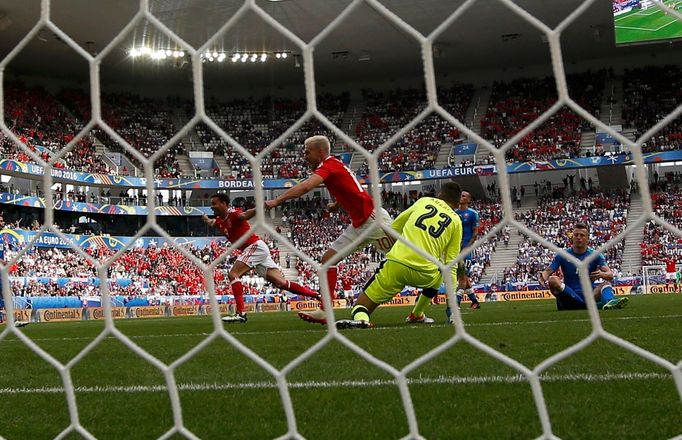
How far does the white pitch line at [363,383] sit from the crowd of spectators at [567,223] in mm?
15981

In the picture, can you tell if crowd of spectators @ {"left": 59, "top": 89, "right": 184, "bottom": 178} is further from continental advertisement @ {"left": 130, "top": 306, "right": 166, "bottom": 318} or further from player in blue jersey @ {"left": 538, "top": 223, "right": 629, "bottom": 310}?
player in blue jersey @ {"left": 538, "top": 223, "right": 629, "bottom": 310}

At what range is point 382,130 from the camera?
29812 millimetres

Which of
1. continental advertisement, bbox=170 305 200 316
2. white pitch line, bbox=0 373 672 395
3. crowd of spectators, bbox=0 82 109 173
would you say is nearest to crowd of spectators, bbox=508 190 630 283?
continental advertisement, bbox=170 305 200 316

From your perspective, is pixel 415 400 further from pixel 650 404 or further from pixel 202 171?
pixel 202 171

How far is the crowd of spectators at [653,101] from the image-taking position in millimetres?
24922

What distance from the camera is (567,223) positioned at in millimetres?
23031

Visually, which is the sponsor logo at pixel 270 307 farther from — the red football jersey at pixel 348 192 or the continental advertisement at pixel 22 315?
the red football jersey at pixel 348 192

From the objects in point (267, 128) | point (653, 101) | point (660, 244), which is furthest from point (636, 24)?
point (267, 128)

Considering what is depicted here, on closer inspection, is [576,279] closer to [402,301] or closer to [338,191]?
[338,191]

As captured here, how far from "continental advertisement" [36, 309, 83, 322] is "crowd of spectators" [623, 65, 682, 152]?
55.5 feet

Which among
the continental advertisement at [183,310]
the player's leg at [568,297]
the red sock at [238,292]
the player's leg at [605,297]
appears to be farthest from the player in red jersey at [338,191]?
the continental advertisement at [183,310]

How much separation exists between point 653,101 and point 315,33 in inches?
482

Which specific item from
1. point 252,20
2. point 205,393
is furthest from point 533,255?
point 205,393

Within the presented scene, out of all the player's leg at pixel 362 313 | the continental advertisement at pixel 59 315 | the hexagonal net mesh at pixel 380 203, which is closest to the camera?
the hexagonal net mesh at pixel 380 203
